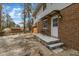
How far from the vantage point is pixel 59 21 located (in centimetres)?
304

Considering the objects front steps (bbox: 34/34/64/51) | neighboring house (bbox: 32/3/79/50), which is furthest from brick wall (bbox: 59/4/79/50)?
front steps (bbox: 34/34/64/51)

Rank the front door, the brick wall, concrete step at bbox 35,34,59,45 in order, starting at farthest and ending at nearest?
the front door < concrete step at bbox 35,34,59,45 < the brick wall

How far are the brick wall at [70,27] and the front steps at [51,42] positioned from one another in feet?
0.39

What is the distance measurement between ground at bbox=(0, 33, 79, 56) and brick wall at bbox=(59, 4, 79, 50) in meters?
0.17

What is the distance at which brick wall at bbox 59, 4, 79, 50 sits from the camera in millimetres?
2779

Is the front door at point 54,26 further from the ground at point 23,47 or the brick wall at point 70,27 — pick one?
the ground at point 23,47

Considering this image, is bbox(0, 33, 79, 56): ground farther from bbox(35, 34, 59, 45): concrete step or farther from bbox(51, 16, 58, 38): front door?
bbox(51, 16, 58, 38): front door

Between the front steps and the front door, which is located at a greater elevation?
the front door

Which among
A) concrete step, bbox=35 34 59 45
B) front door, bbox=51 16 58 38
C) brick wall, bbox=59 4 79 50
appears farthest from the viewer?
front door, bbox=51 16 58 38

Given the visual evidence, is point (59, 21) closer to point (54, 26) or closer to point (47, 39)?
point (54, 26)

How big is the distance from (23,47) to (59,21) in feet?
2.91

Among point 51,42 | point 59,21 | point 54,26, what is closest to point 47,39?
point 51,42

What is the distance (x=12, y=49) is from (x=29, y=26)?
1.79 feet

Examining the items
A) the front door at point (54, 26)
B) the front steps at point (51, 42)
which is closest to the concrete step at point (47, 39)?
the front steps at point (51, 42)
